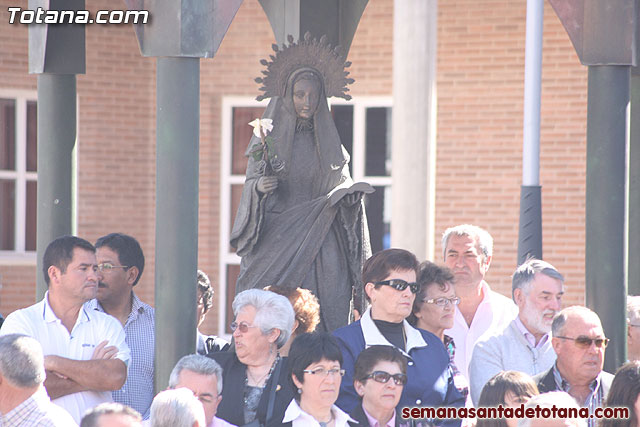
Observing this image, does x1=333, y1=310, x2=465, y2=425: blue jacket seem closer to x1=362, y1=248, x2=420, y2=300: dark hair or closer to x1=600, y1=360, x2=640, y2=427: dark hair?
x1=362, y1=248, x2=420, y2=300: dark hair

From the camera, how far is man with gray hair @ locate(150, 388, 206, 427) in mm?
3863

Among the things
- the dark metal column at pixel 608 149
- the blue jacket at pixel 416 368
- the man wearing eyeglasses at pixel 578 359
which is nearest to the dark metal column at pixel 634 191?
the dark metal column at pixel 608 149

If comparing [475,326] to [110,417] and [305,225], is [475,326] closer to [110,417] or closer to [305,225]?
[305,225]

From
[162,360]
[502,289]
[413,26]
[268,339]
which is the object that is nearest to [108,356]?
[162,360]

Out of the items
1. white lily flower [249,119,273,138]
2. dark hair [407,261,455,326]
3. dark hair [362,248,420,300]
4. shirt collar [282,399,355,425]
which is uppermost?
white lily flower [249,119,273,138]

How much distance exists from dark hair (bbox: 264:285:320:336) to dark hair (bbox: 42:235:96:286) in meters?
1.03

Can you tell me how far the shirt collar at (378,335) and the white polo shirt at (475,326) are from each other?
3.00 feet

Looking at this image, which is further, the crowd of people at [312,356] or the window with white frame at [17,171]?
the window with white frame at [17,171]

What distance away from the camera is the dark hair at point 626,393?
4344 mm

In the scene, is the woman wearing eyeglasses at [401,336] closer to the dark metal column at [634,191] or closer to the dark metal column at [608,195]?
the dark metal column at [608,195]

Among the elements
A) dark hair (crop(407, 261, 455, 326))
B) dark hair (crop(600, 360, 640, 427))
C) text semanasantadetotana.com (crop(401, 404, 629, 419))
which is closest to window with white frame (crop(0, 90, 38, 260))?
dark hair (crop(407, 261, 455, 326))

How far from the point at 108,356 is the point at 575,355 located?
2.28 metres

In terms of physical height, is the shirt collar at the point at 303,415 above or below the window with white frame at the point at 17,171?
below

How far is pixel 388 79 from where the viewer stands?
12.4m
